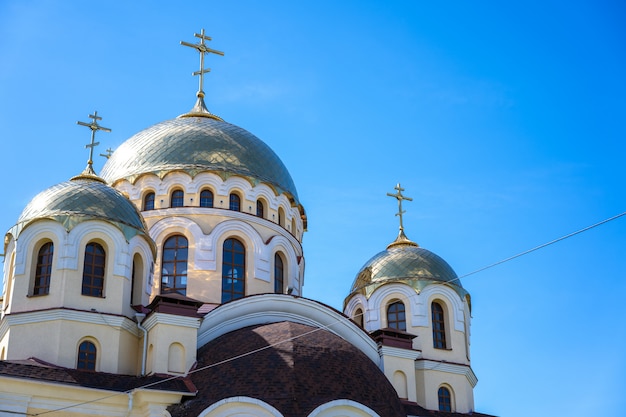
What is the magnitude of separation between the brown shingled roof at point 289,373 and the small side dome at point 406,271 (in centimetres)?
507

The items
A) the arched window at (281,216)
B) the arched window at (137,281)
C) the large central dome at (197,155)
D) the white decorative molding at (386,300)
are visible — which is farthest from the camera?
the arched window at (281,216)

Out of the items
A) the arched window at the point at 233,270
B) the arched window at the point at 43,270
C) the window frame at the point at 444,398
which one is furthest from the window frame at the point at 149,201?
the window frame at the point at 444,398

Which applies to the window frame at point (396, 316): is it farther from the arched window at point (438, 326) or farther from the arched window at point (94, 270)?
the arched window at point (94, 270)

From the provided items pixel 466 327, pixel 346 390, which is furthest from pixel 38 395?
pixel 466 327

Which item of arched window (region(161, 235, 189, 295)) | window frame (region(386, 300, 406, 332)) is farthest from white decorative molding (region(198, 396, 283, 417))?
window frame (region(386, 300, 406, 332))

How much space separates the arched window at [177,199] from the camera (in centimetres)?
2289

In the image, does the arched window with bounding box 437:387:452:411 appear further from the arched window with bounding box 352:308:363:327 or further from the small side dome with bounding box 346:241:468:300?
the arched window with bounding box 352:308:363:327

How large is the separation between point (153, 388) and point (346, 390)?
11.8 feet

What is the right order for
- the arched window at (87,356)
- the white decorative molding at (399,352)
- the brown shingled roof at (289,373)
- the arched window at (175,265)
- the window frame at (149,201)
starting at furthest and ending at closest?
1. the window frame at (149,201)
2. the arched window at (175,265)
3. the white decorative molding at (399,352)
4. the arched window at (87,356)
5. the brown shingled roof at (289,373)

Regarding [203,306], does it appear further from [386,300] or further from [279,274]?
[386,300]

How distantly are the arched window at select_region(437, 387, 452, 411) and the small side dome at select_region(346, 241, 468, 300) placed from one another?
8.51 ft

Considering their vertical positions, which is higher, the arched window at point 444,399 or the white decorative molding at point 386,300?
the white decorative molding at point 386,300

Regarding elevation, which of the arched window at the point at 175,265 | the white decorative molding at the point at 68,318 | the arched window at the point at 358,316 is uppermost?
the arched window at the point at 175,265

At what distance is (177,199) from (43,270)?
505cm
